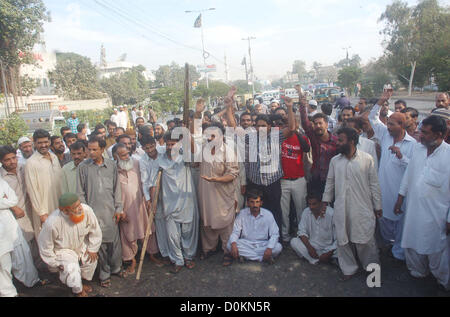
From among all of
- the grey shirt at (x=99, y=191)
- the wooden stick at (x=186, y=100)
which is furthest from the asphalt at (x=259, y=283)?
the wooden stick at (x=186, y=100)

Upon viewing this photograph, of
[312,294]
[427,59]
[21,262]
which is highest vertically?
[427,59]

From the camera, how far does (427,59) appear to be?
2738cm

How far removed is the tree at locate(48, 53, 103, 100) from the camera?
37188 millimetres

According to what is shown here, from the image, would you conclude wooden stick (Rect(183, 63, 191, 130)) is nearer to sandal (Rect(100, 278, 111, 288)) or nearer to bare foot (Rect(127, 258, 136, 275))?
bare foot (Rect(127, 258, 136, 275))

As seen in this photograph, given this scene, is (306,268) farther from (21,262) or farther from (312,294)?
(21,262)

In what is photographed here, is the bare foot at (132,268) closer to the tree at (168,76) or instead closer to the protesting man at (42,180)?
the protesting man at (42,180)

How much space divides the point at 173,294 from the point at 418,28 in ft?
123

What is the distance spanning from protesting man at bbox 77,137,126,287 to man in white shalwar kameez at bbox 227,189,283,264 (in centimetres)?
153

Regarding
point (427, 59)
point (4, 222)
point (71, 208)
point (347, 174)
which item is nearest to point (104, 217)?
point (71, 208)

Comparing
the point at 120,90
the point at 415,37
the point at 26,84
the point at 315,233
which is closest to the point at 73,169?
the point at 315,233

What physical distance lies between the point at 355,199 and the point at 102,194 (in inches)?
116

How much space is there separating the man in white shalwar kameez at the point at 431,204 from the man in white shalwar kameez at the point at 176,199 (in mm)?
2582

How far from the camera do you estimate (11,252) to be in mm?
3809

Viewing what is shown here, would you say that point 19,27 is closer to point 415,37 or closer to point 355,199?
point 355,199
